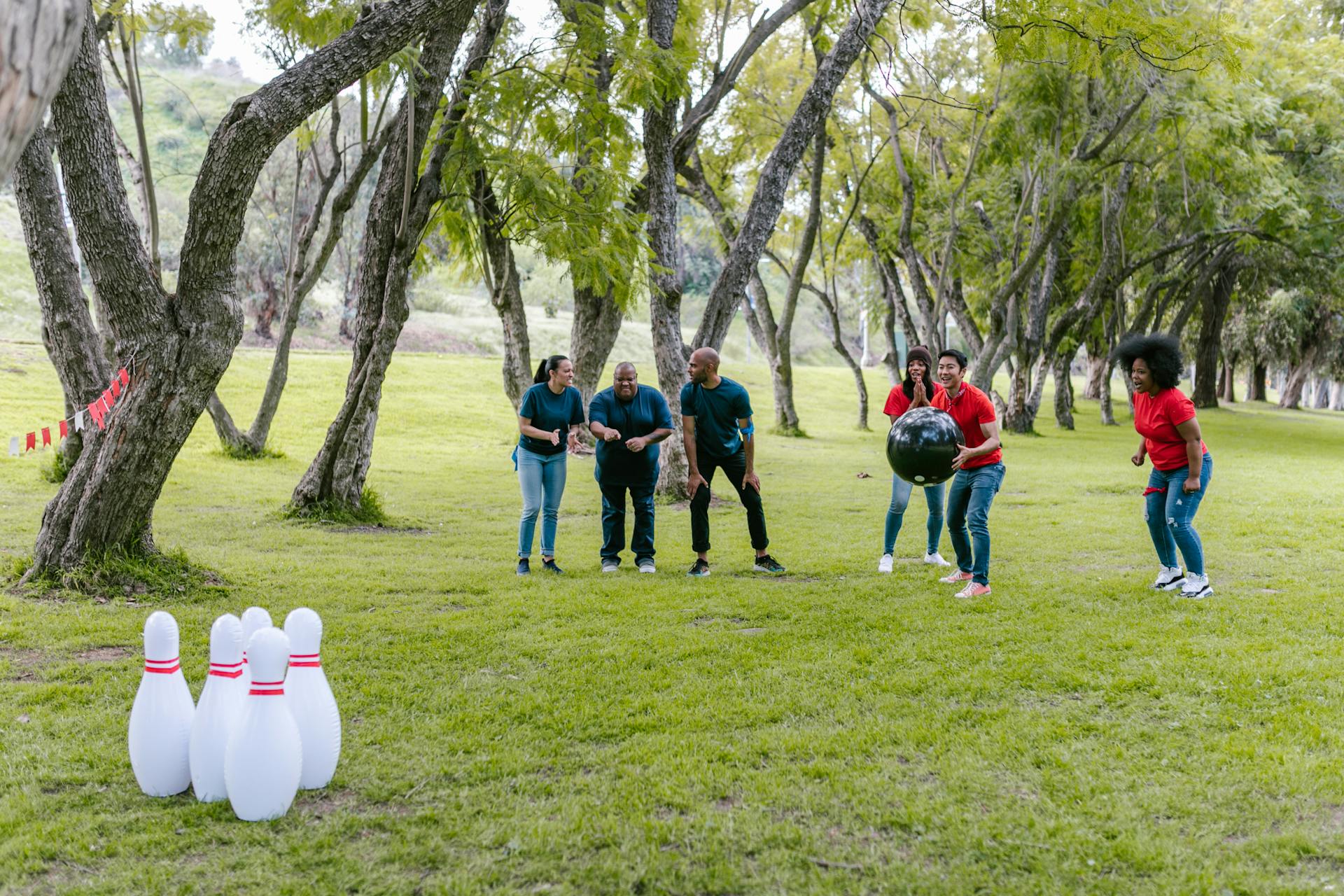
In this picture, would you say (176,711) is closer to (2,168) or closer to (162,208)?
(2,168)

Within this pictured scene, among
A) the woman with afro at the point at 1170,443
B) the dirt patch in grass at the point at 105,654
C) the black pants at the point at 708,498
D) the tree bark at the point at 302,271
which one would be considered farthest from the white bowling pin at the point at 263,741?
the tree bark at the point at 302,271

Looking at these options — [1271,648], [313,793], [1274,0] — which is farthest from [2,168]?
[1274,0]

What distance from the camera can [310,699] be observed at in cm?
384

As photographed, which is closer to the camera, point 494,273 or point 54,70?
point 54,70

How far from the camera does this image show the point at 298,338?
41500mm

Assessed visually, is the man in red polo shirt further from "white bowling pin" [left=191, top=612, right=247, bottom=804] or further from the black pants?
"white bowling pin" [left=191, top=612, right=247, bottom=804]

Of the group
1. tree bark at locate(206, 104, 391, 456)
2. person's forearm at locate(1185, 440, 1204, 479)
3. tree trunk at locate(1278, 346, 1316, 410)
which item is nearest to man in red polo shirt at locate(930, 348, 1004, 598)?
person's forearm at locate(1185, 440, 1204, 479)

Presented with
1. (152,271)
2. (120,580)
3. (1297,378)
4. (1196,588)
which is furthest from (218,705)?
(1297,378)

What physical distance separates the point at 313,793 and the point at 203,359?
4.02m

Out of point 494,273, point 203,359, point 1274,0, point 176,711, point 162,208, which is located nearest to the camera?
point 176,711

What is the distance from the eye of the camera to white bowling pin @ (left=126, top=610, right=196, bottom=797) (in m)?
3.74

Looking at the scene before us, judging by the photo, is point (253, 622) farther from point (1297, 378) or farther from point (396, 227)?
point (1297, 378)

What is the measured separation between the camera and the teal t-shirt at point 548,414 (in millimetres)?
8266

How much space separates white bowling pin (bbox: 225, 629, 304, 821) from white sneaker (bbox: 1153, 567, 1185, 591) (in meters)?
6.48
